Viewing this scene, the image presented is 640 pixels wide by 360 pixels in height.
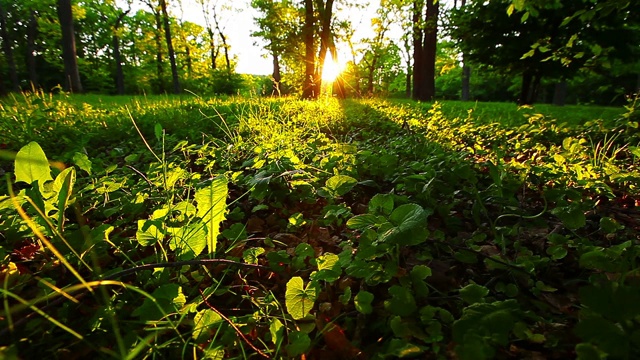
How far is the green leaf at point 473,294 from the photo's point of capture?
0.83m

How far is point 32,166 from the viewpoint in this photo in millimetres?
1074

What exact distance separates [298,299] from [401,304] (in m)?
0.29

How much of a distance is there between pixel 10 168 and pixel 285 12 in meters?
19.7

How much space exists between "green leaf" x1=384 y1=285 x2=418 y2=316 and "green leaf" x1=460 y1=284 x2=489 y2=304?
14cm

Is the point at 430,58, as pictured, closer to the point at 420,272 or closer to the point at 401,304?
the point at 420,272

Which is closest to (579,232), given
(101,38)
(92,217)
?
(92,217)

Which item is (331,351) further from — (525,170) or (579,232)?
(525,170)

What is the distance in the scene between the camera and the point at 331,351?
2.82 feet

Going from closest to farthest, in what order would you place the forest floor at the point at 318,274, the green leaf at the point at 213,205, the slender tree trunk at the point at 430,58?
the forest floor at the point at 318,274 < the green leaf at the point at 213,205 < the slender tree trunk at the point at 430,58

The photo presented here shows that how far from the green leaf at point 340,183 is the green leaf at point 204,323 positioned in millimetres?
704

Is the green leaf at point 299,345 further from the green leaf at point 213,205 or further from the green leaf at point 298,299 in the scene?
the green leaf at point 213,205

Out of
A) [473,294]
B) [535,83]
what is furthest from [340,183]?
[535,83]

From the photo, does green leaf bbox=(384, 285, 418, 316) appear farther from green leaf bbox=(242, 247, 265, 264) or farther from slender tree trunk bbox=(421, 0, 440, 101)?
slender tree trunk bbox=(421, 0, 440, 101)

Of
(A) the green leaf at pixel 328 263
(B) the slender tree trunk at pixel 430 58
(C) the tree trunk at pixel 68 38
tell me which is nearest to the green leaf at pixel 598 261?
(A) the green leaf at pixel 328 263
